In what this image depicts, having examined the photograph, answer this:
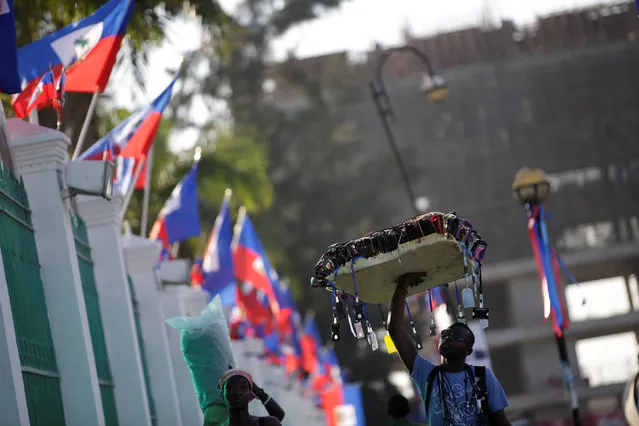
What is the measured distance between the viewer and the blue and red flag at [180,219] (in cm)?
2036

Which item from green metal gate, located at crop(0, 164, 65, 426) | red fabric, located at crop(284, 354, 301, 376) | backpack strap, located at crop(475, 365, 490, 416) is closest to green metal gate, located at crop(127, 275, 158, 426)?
green metal gate, located at crop(0, 164, 65, 426)

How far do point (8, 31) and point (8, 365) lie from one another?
2213 mm

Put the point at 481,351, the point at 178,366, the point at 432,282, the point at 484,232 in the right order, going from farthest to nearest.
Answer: the point at 484,232
the point at 481,351
the point at 178,366
the point at 432,282

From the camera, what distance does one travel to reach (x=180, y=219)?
67.6 feet

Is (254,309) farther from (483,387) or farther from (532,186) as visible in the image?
(483,387)

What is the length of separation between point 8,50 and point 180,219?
1072 cm

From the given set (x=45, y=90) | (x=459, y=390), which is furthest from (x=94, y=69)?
(x=459, y=390)

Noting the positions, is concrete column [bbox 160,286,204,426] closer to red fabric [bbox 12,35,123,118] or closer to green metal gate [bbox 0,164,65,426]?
red fabric [bbox 12,35,123,118]

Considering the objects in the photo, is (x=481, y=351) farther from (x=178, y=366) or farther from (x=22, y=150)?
(x=22, y=150)

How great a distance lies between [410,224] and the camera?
30.0ft

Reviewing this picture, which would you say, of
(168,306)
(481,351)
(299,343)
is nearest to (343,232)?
(299,343)

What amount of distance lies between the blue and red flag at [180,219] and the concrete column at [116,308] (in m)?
5.70

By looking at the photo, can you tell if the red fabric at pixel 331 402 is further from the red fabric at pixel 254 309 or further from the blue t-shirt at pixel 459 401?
the blue t-shirt at pixel 459 401

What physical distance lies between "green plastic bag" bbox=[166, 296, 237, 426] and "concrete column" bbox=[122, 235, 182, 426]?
426 cm
